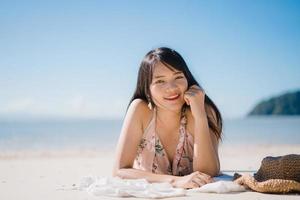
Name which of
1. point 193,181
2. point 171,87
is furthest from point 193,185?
point 171,87

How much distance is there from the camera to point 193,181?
3713 mm

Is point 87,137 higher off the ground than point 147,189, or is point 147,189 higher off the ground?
point 87,137

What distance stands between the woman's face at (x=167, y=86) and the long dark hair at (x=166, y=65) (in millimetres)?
53

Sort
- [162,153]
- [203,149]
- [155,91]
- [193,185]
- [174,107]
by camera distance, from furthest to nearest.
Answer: [162,153] < [174,107] < [155,91] < [203,149] < [193,185]

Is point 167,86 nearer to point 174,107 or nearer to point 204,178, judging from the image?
point 174,107

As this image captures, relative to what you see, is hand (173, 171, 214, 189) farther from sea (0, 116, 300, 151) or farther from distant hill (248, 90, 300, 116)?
distant hill (248, 90, 300, 116)

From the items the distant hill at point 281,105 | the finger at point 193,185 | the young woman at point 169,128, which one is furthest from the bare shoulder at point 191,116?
the distant hill at point 281,105

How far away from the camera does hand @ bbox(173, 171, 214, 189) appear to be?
12.1 ft

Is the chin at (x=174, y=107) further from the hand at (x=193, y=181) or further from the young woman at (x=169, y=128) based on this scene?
the hand at (x=193, y=181)

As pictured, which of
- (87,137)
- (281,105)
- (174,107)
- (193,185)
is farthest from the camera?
(281,105)

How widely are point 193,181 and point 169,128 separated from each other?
101 cm

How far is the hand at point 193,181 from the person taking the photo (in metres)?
3.70

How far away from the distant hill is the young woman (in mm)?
84130

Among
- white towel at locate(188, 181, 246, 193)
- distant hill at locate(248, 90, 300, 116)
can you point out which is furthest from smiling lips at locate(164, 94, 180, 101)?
distant hill at locate(248, 90, 300, 116)
